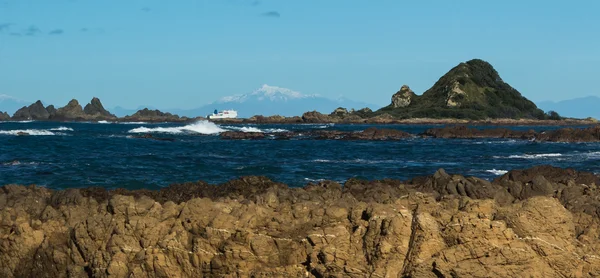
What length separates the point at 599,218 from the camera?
512 inches

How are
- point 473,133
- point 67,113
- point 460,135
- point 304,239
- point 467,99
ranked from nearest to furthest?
1. point 304,239
2. point 473,133
3. point 460,135
4. point 467,99
5. point 67,113

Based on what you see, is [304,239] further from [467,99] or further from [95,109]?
[95,109]

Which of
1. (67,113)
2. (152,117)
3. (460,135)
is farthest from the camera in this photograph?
(67,113)

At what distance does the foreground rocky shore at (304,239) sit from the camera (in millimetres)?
10797

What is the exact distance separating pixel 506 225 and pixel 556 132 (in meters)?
53.1

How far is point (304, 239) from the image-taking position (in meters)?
11.5

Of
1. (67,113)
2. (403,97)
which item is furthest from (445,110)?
(67,113)

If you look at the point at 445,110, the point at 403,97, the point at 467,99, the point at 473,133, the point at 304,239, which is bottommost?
the point at 304,239

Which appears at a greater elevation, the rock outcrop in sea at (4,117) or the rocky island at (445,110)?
the rocky island at (445,110)

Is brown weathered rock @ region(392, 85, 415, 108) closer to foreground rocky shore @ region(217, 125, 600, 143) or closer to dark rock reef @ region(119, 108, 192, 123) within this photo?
dark rock reef @ region(119, 108, 192, 123)

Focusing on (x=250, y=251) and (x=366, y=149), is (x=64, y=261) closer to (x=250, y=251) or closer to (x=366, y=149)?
(x=250, y=251)

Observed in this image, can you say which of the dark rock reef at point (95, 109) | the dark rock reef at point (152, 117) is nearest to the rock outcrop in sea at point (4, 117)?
the dark rock reef at point (95, 109)

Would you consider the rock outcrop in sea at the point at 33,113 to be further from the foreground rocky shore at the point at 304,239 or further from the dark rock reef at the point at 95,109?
the foreground rocky shore at the point at 304,239

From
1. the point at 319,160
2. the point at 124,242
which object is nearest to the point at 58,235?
the point at 124,242
